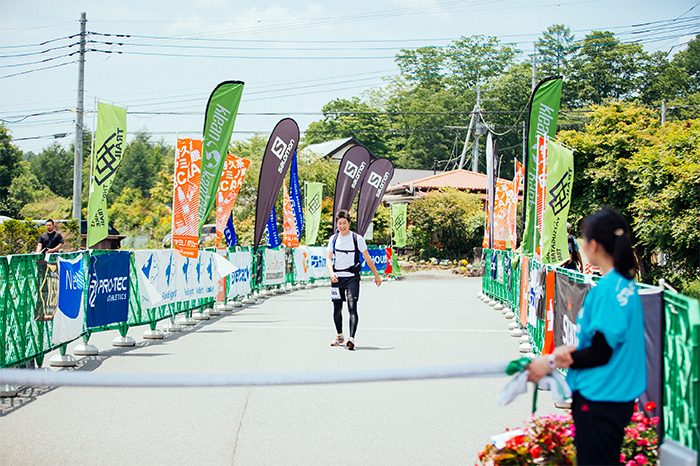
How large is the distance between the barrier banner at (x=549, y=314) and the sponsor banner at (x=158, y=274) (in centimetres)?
617

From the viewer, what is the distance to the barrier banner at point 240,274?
68.2ft

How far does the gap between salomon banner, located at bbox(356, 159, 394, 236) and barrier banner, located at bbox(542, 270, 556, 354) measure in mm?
22619

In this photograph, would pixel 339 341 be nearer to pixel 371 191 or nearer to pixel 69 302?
pixel 69 302

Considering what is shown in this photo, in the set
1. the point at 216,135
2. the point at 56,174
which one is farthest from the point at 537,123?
the point at 56,174

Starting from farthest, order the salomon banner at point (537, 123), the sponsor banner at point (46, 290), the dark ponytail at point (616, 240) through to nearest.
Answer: the salomon banner at point (537, 123) < the sponsor banner at point (46, 290) < the dark ponytail at point (616, 240)

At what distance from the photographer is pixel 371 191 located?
33.3m

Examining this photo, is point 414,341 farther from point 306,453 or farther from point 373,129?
point 373,129

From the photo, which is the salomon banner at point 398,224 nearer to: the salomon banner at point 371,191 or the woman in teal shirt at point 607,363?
the salomon banner at point 371,191

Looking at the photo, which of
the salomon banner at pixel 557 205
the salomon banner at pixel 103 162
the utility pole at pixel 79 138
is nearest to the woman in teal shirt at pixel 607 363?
the salomon banner at pixel 557 205

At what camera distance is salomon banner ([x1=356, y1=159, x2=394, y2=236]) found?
109 ft

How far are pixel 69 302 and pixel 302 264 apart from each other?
2071 centimetres

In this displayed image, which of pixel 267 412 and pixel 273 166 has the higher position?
pixel 273 166

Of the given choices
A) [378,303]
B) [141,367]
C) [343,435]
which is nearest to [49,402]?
[141,367]

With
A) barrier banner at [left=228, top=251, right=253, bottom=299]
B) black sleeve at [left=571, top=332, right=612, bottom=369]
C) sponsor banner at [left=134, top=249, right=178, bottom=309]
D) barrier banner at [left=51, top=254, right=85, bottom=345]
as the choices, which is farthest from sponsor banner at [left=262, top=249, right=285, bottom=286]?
black sleeve at [left=571, top=332, right=612, bottom=369]
